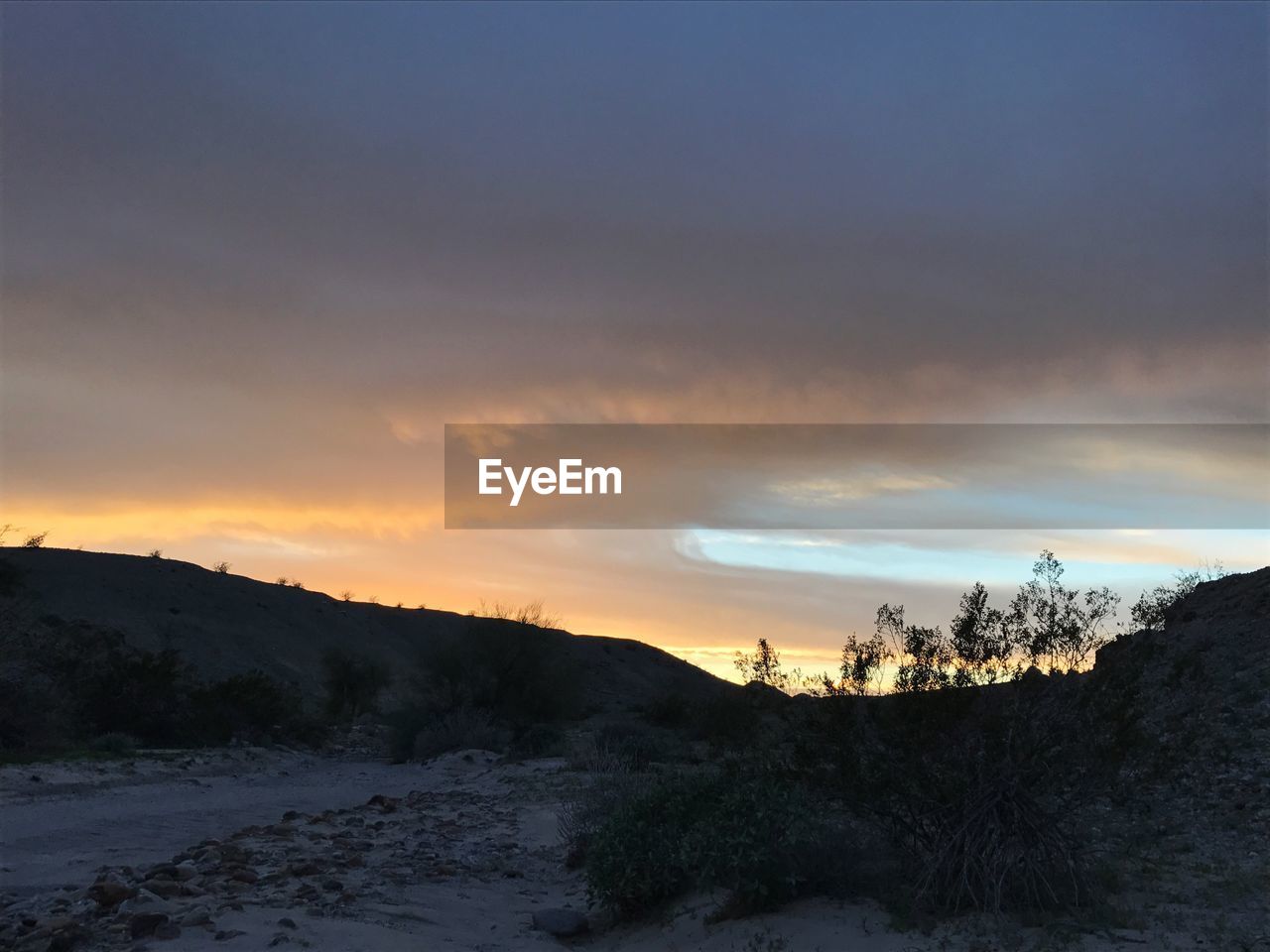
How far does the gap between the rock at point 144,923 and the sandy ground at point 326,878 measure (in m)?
0.08

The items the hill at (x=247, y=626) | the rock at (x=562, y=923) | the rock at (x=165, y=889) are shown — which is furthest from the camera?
the hill at (x=247, y=626)

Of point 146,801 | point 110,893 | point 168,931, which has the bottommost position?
point 146,801

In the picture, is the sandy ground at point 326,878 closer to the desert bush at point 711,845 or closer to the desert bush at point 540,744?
the desert bush at point 711,845

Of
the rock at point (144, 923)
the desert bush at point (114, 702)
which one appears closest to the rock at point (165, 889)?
the rock at point (144, 923)

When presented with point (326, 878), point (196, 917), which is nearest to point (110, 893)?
point (196, 917)

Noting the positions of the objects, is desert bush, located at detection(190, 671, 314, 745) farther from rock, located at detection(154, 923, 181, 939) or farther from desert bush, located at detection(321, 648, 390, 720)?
rock, located at detection(154, 923, 181, 939)

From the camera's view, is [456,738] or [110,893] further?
[456,738]

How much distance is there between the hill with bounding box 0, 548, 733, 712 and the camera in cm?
6919

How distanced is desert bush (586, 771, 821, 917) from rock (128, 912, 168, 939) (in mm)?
3939

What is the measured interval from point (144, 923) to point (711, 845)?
15.7 feet

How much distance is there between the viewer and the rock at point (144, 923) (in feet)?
28.0

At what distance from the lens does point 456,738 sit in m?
35.2

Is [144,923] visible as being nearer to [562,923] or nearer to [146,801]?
[562,923]

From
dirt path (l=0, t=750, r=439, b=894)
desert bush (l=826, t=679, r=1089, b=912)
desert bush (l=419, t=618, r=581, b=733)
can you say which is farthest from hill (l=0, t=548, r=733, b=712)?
desert bush (l=826, t=679, r=1089, b=912)
